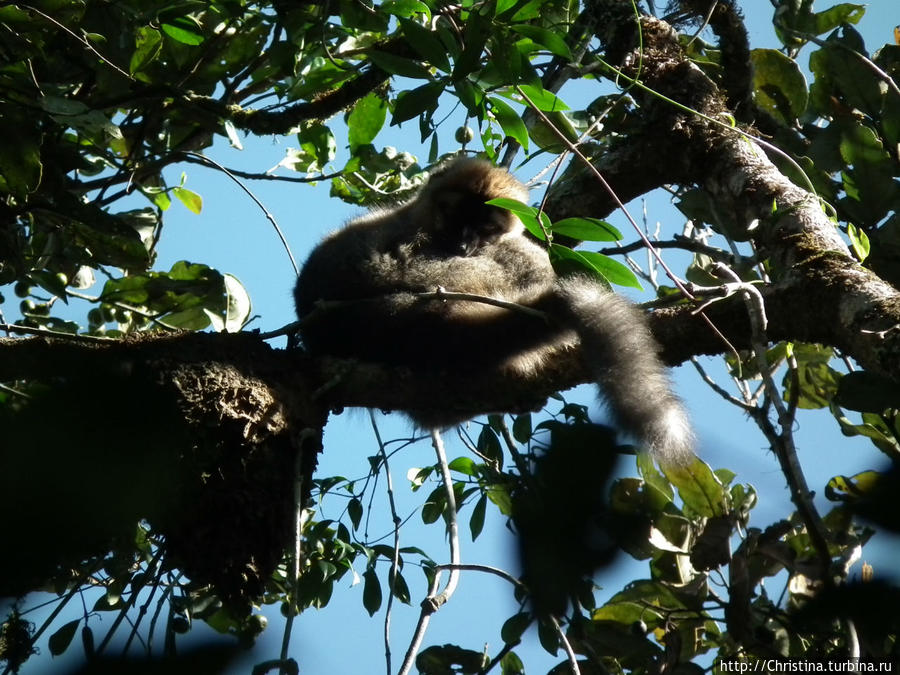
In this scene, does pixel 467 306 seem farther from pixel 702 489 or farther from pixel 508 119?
pixel 702 489

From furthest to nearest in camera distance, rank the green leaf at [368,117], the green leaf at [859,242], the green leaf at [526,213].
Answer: the green leaf at [368,117] < the green leaf at [859,242] < the green leaf at [526,213]

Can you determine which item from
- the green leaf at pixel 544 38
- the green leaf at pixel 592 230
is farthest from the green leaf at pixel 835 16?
the green leaf at pixel 592 230

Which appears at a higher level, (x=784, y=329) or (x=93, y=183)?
(x=93, y=183)

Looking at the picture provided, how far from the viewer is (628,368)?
3.04 m

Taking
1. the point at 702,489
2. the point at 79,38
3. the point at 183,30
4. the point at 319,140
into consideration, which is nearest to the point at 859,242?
the point at 702,489

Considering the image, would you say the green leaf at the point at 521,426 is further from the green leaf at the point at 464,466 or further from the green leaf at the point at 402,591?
the green leaf at the point at 402,591

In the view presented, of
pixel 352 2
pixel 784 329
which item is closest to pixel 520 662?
pixel 784 329

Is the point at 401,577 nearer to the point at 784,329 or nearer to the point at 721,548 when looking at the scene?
the point at 721,548

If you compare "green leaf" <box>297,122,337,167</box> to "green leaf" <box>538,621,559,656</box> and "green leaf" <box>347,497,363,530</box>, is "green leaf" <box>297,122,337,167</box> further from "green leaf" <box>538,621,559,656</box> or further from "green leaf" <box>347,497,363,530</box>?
"green leaf" <box>538,621,559,656</box>

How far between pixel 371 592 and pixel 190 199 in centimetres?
276

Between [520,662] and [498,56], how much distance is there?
7.27 ft

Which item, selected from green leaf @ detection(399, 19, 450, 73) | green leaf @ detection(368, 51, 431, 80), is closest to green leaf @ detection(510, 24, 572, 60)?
green leaf @ detection(399, 19, 450, 73)

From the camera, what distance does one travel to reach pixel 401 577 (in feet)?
13.3

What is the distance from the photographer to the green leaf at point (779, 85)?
424 centimetres
